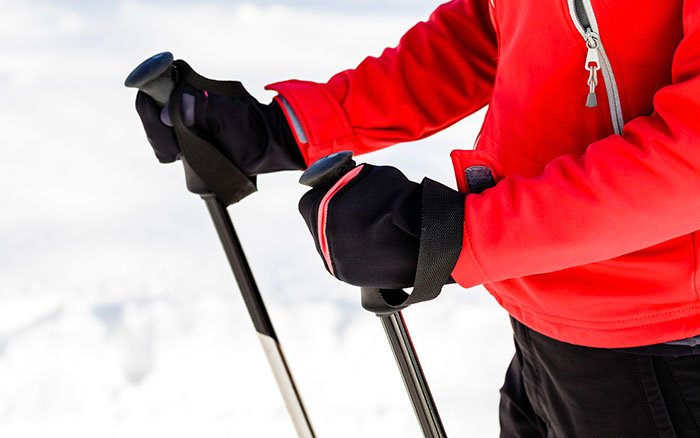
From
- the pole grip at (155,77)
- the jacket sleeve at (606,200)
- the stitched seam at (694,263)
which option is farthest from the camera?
the pole grip at (155,77)

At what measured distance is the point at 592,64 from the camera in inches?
30.8

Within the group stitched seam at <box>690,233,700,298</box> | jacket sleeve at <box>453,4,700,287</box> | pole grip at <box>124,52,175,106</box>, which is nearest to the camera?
jacket sleeve at <box>453,4,700,287</box>

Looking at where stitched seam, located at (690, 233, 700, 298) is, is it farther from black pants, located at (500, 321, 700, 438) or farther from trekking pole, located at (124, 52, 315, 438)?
Result: trekking pole, located at (124, 52, 315, 438)

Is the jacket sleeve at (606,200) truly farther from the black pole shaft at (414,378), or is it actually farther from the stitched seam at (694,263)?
the black pole shaft at (414,378)

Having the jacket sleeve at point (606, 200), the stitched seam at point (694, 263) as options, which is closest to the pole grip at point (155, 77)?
the jacket sleeve at point (606, 200)

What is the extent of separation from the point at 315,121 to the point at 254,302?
0.26 m

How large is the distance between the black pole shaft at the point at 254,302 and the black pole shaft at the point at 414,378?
6.4 inches

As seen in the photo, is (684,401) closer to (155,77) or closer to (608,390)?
(608,390)

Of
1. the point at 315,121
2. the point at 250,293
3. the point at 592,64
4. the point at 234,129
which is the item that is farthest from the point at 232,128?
the point at 592,64

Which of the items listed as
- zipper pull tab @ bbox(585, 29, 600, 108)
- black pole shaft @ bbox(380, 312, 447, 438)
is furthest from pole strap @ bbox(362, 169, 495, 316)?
black pole shaft @ bbox(380, 312, 447, 438)

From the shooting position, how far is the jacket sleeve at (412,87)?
112 centimetres

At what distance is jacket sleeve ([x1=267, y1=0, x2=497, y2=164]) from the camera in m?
1.12

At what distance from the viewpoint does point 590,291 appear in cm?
86

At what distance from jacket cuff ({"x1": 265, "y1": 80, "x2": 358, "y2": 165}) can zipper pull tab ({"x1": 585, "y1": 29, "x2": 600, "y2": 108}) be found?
16.0 inches
